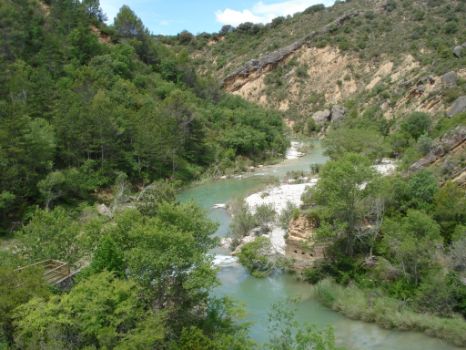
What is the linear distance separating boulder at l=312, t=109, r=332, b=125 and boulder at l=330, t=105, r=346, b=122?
1.19 metres

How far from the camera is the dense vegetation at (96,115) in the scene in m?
37.6

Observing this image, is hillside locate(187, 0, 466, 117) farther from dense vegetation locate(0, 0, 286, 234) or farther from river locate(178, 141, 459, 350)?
river locate(178, 141, 459, 350)

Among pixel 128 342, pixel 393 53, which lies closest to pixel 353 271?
pixel 128 342

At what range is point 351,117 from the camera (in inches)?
3162

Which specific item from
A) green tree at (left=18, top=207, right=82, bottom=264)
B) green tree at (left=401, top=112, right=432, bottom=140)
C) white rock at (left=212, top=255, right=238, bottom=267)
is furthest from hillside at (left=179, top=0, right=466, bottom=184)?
green tree at (left=18, top=207, right=82, bottom=264)

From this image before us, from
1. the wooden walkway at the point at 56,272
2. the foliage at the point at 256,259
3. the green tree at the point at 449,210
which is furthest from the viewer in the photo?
the foliage at the point at 256,259

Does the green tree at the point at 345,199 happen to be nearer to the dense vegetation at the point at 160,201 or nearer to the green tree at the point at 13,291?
the dense vegetation at the point at 160,201

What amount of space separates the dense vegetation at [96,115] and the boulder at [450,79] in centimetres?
2277

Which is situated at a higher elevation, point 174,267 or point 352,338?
point 174,267

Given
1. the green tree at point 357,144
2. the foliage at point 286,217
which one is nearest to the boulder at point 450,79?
the green tree at point 357,144

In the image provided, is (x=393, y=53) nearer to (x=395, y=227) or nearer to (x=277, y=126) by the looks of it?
(x=277, y=126)

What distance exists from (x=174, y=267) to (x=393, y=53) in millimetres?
86145

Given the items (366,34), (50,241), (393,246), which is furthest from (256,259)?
(366,34)

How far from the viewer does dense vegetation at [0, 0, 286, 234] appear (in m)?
37.6
